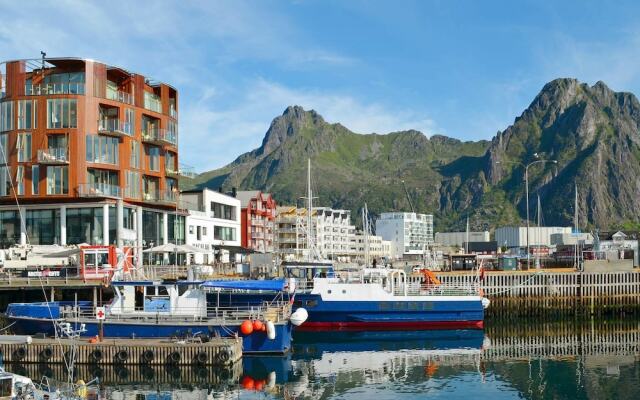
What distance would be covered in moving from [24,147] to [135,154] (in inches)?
422

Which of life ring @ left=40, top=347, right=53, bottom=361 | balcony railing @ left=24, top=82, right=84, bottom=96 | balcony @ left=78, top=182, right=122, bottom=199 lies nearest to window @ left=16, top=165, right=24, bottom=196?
balcony @ left=78, top=182, right=122, bottom=199

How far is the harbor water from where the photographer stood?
35.5m

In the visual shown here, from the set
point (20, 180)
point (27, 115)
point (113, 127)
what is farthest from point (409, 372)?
point (27, 115)

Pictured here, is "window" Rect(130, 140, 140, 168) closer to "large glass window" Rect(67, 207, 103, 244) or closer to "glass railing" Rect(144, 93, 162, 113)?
"glass railing" Rect(144, 93, 162, 113)

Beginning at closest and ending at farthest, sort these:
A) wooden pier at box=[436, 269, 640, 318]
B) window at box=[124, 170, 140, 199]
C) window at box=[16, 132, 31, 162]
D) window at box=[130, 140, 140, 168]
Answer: wooden pier at box=[436, 269, 640, 318] < window at box=[16, 132, 31, 162] < window at box=[124, 170, 140, 199] < window at box=[130, 140, 140, 168]

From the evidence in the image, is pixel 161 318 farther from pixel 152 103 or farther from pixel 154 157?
pixel 152 103

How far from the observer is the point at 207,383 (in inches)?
1443

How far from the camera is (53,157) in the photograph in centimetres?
6906

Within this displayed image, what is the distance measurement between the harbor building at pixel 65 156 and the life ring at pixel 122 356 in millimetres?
30903

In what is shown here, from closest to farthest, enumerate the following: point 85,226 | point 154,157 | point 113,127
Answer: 1. point 85,226
2. point 113,127
3. point 154,157

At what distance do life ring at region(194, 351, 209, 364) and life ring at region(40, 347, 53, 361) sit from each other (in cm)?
842

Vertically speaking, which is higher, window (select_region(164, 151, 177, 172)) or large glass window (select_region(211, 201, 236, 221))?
window (select_region(164, 151, 177, 172))

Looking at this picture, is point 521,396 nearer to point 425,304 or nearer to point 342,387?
point 342,387

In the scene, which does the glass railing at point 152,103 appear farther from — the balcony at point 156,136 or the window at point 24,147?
the window at point 24,147
